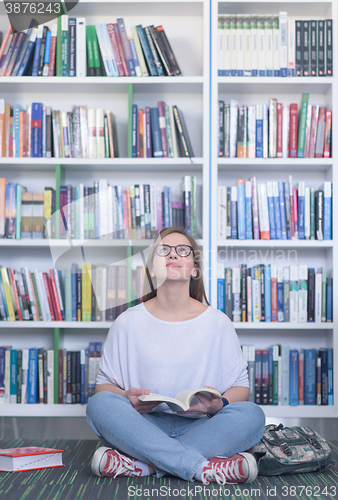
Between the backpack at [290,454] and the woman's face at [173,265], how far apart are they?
0.63m

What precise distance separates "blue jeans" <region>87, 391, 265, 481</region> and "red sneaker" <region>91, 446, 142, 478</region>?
0.03 meters

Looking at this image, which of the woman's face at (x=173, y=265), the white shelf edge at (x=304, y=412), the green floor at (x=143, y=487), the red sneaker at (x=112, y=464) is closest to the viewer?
the green floor at (x=143, y=487)

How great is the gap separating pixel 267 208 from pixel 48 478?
154cm

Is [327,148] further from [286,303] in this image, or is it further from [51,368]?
[51,368]

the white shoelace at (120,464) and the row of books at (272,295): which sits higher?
the row of books at (272,295)

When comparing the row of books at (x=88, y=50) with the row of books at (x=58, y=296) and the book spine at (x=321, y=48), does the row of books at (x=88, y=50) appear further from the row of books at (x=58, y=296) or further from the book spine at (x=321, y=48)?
the row of books at (x=58, y=296)

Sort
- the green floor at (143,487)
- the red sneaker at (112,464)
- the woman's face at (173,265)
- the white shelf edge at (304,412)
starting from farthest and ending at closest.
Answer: the white shelf edge at (304,412) → the woman's face at (173,265) → the red sneaker at (112,464) → the green floor at (143,487)

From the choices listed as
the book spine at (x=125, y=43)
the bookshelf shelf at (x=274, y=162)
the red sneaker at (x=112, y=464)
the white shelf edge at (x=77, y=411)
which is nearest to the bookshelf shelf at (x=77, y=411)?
the white shelf edge at (x=77, y=411)

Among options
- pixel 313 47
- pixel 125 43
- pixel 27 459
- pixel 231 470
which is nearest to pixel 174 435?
pixel 231 470

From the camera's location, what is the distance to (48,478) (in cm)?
152

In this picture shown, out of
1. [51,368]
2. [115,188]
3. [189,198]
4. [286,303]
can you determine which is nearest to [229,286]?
[286,303]

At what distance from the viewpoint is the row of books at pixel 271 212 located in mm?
2377

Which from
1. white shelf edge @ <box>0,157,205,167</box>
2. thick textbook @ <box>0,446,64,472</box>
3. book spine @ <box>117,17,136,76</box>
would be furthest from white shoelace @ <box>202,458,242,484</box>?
book spine @ <box>117,17,136,76</box>

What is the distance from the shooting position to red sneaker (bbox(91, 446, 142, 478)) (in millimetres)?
1468
